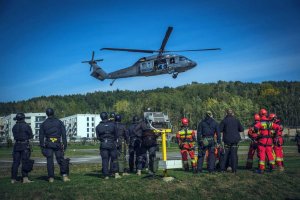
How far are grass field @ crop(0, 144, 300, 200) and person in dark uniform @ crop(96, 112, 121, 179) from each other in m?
0.87

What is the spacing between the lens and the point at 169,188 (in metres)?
10.8

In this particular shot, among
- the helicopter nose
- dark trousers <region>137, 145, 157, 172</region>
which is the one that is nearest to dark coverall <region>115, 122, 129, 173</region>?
dark trousers <region>137, 145, 157, 172</region>

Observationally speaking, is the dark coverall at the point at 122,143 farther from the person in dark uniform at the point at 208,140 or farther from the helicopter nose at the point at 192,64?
the helicopter nose at the point at 192,64

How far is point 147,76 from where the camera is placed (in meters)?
31.2

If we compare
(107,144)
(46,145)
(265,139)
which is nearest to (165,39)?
(265,139)

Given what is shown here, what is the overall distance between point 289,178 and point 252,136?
2.63 meters

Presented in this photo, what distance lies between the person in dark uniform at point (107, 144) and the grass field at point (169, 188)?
0.87m

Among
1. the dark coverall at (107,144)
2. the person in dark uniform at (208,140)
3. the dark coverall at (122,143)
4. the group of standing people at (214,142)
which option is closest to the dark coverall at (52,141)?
the dark coverall at (107,144)

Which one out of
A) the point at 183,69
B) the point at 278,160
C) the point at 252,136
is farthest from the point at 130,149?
the point at 183,69

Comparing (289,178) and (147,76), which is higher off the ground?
(147,76)

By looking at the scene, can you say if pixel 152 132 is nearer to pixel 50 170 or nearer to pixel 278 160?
pixel 50 170

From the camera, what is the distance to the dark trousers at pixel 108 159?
1284 centimetres

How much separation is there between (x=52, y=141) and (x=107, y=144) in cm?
198

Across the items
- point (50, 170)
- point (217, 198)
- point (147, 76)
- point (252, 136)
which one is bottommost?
point (217, 198)
